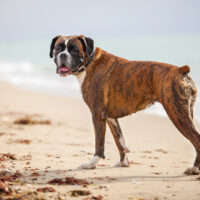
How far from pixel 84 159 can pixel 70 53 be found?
1922mm

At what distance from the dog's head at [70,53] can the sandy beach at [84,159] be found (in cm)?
140

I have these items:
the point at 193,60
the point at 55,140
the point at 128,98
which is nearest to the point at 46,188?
the point at 128,98

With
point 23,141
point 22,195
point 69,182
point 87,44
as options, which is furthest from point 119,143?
point 23,141

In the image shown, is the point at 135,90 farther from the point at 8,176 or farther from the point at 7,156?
the point at 7,156

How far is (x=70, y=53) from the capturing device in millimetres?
5184

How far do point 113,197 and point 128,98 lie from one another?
1526 millimetres

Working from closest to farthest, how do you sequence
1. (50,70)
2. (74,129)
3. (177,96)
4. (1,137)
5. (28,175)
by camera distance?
(177,96), (28,175), (1,137), (74,129), (50,70)

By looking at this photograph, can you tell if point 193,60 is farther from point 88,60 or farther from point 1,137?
point 88,60

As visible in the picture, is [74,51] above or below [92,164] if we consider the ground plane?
above

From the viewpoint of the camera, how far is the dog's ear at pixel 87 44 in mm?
5293

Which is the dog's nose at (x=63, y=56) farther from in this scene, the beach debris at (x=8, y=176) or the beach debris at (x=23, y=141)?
the beach debris at (x=23, y=141)

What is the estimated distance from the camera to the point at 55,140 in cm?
803

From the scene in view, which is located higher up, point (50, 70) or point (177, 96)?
point (177, 96)

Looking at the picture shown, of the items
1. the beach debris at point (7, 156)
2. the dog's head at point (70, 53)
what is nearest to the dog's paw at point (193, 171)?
the dog's head at point (70, 53)
